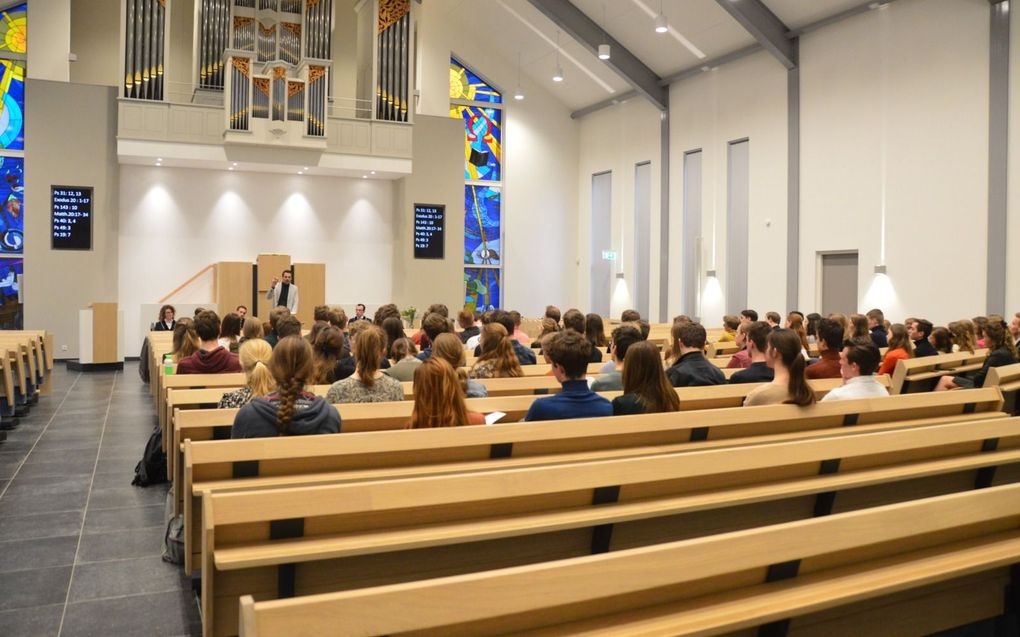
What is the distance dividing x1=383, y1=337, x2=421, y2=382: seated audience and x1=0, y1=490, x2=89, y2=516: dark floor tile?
194cm

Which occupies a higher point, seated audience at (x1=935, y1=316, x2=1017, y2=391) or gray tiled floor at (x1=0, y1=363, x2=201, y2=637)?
seated audience at (x1=935, y1=316, x2=1017, y2=391)

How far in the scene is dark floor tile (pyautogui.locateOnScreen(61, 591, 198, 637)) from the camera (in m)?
3.13

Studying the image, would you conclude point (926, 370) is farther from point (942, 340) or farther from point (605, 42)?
point (605, 42)

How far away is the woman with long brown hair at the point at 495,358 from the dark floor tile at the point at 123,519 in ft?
6.45

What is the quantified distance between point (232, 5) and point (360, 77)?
8.32 feet

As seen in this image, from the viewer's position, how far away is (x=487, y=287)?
59.3 ft

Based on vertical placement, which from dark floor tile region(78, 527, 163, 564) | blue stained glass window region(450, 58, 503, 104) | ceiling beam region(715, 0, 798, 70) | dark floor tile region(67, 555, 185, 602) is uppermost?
blue stained glass window region(450, 58, 503, 104)

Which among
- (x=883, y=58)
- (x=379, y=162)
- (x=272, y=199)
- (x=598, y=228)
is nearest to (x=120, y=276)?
(x=272, y=199)

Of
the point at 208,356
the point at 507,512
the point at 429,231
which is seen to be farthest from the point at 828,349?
the point at 429,231

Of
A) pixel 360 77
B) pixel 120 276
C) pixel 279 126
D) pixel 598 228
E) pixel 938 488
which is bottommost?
pixel 938 488

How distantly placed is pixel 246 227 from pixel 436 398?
510 inches

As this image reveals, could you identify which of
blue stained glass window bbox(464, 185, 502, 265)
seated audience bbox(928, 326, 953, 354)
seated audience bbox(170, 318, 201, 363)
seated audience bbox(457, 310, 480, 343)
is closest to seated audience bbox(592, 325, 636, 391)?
seated audience bbox(170, 318, 201, 363)

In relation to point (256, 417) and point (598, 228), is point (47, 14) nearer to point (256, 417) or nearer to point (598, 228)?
point (598, 228)

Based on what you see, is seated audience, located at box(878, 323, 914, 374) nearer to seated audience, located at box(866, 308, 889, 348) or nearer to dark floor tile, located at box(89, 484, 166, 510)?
seated audience, located at box(866, 308, 889, 348)
